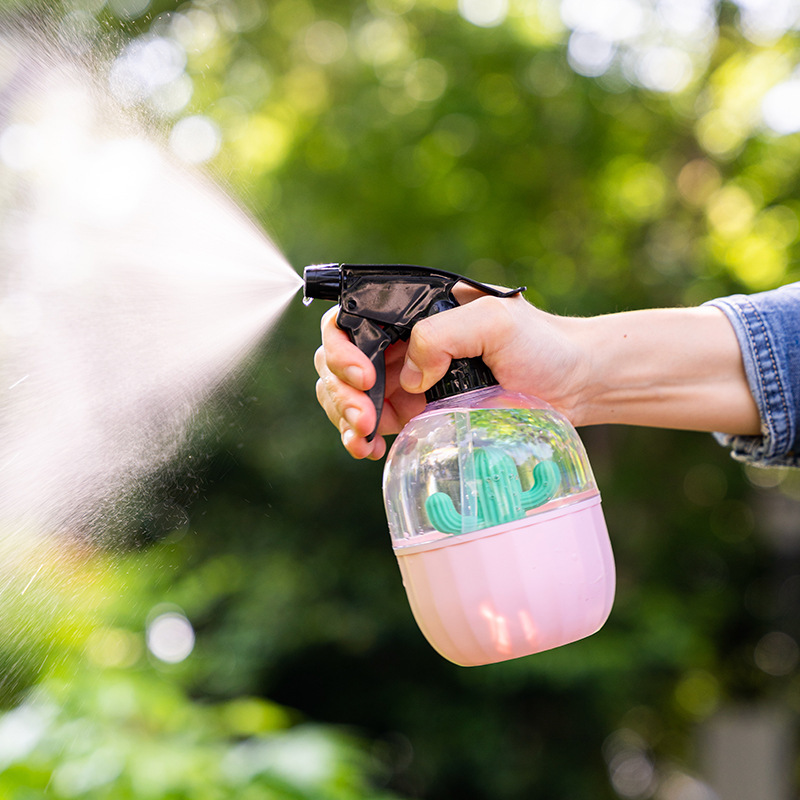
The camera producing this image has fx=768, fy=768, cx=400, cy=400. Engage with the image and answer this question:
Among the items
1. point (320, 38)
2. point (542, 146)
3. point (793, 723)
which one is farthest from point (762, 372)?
point (793, 723)

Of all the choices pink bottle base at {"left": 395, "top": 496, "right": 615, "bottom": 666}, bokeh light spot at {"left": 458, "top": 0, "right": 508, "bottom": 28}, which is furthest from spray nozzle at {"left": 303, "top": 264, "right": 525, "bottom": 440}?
bokeh light spot at {"left": 458, "top": 0, "right": 508, "bottom": 28}

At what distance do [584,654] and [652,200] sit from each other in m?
3.73

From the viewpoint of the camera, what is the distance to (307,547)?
4559 mm

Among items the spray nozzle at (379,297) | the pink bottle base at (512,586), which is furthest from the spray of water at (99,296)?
the pink bottle base at (512,586)

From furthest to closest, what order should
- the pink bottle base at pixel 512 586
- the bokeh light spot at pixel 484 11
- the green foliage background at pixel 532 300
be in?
the bokeh light spot at pixel 484 11
the green foliage background at pixel 532 300
the pink bottle base at pixel 512 586

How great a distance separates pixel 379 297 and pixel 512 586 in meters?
0.42

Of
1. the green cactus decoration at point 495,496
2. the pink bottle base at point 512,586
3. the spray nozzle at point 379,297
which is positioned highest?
the spray nozzle at point 379,297

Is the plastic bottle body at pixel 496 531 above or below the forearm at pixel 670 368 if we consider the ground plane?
above

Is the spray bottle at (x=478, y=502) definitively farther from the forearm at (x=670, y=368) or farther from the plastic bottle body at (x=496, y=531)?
the forearm at (x=670, y=368)

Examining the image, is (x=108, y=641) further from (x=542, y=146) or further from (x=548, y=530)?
(x=542, y=146)

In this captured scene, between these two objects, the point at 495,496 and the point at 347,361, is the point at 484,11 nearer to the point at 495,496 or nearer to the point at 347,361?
the point at 347,361

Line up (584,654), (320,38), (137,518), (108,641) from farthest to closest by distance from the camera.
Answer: (320,38) → (584,654) → (108,641) → (137,518)

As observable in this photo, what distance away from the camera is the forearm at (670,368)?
1337mm

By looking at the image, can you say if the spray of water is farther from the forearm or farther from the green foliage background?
the green foliage background
